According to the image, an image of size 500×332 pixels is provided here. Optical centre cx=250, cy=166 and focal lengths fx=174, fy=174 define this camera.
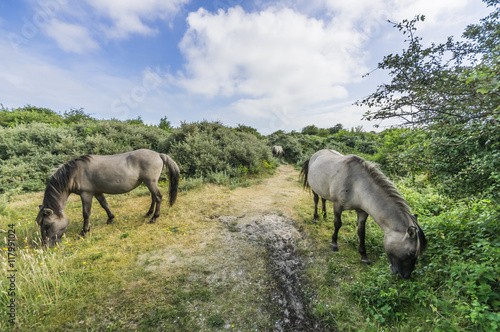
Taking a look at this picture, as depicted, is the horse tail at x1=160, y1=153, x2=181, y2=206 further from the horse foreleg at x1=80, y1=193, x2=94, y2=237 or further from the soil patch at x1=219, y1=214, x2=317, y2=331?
the horse foreleg at x1=80, y1=193, x2=94, y2=237

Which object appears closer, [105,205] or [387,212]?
[387,212]

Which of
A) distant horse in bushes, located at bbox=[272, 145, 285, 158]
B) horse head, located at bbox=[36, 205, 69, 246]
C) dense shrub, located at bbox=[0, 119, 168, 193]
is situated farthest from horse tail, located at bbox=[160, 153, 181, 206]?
distant horse in bushes, located at bbox=[272, 145, 285, 158]

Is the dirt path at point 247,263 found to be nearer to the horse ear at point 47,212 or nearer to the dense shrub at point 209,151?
the horse ear at point 47,212

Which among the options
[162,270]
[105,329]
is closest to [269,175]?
[162,270]

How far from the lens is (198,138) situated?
32.9 feet

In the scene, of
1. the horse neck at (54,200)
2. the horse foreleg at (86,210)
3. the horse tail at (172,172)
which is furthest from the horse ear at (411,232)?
the horse neck at (54,200)

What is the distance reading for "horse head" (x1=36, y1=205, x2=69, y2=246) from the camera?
12.0 feet

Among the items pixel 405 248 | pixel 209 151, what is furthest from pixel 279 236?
pixel 209 151

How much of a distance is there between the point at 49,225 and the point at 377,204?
20.9ft

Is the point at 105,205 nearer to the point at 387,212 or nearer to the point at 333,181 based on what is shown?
the point at 333,181

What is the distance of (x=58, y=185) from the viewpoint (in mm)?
3992

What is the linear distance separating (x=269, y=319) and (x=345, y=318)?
38.7 inches

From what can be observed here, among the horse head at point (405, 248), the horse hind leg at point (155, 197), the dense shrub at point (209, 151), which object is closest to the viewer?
the horse head at point (405, 248)

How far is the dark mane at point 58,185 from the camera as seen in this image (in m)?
3.86
